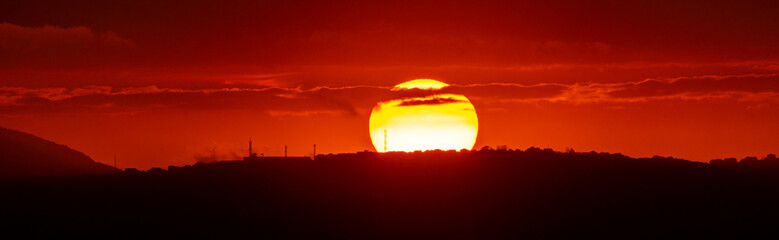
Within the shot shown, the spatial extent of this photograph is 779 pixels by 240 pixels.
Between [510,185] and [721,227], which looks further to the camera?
[510,185]

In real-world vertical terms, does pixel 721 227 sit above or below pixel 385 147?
below

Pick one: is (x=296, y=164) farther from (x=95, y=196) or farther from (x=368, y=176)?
(x=95, y=196)

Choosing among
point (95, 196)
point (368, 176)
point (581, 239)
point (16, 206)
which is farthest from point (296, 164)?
point (581, 239)

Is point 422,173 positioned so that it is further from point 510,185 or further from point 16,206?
point 16,206

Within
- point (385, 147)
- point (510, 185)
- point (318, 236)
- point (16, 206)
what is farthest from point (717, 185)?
point (16, 206)

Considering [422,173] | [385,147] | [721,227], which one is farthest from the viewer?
[385,147]

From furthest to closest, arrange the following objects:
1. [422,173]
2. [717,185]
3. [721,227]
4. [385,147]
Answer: [385,147]
[422,173]
[717,185]
[721,227]
